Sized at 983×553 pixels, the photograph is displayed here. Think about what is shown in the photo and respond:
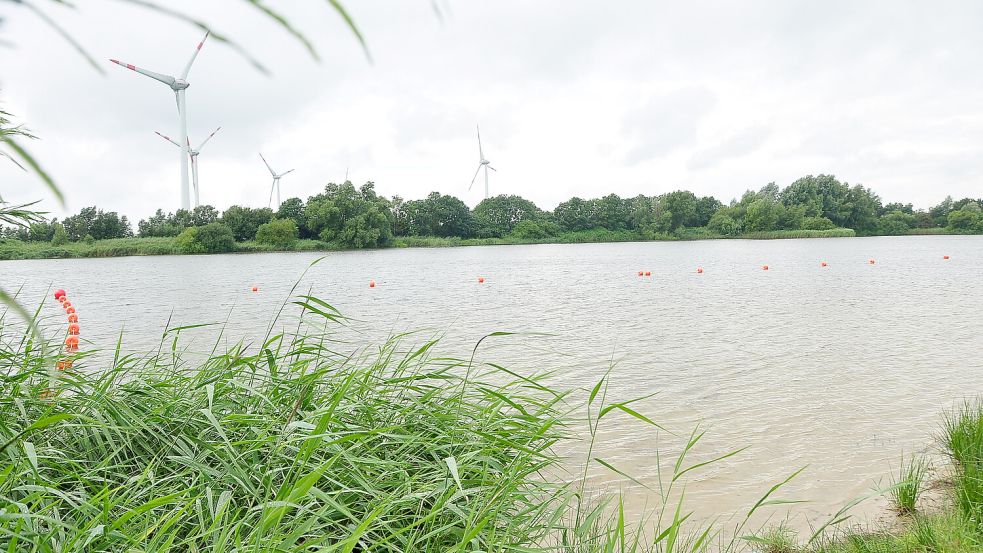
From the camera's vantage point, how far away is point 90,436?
2.98 m

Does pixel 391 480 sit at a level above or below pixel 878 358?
above

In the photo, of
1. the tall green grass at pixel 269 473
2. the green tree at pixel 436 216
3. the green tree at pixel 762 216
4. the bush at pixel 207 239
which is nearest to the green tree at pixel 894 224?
the green tree at pixel 762 216

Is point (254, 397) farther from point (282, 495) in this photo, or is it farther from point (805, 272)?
point (805, 272)

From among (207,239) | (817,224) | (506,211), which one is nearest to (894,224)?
(817,224)

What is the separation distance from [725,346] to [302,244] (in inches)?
2605

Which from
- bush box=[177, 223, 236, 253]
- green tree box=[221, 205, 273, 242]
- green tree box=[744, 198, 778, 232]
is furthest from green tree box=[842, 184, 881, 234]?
bush box=[177, 223, 236, 253]

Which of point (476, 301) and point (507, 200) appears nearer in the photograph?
point (476, 301)

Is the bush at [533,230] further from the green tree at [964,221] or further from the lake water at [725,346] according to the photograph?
the lake water at [725,346]

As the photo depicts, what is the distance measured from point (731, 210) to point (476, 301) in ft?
300

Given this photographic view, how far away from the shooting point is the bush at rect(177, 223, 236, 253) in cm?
6125

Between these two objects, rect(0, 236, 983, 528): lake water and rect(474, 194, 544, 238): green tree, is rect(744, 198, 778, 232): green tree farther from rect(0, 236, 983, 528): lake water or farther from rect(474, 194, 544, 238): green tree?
rect(0, 236, 983, 528): lake water

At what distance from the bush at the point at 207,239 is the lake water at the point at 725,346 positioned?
41.0 metres

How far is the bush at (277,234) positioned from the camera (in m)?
67.7

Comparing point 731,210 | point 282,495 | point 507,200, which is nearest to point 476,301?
point 282,495
